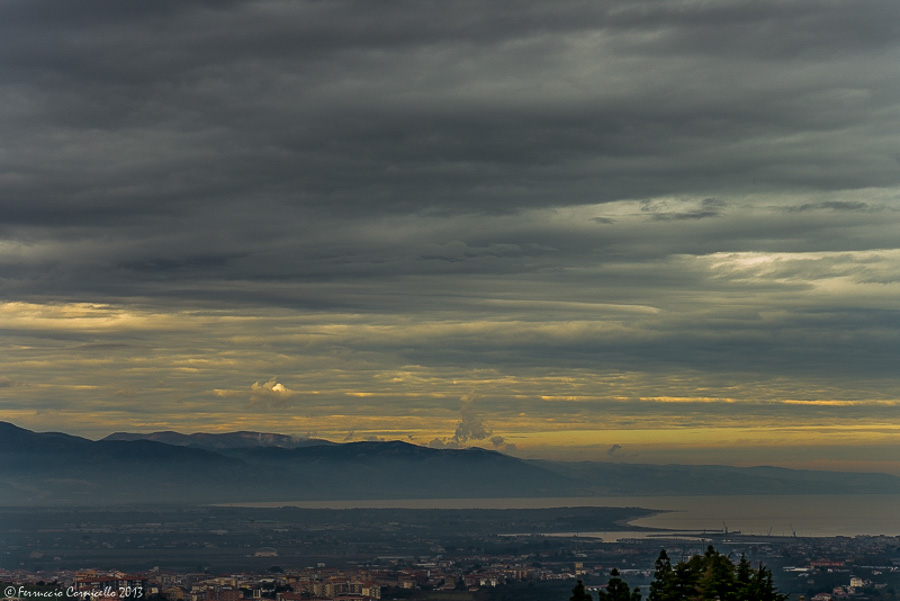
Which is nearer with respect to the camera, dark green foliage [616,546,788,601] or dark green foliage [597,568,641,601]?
dark green foliage [616,546,788,601]

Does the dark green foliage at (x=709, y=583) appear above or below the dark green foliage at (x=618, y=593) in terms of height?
above

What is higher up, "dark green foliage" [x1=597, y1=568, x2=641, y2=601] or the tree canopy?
the tree canopy

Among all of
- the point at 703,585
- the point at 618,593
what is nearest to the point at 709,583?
the point at 703,585

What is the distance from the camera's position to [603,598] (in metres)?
62.3

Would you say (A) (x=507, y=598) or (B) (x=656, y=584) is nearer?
(B) (x=656, y=584)

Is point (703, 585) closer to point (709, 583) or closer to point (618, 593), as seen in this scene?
point (709, 583)

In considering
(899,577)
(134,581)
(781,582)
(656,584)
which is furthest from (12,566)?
(656,584)

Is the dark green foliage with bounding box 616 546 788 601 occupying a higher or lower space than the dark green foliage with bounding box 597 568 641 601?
higher

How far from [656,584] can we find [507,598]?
3713 inches

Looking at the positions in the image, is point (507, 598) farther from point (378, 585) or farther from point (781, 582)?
point (781, 582)

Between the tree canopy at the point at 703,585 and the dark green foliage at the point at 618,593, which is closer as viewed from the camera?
the tree canopy at the point at 703,585

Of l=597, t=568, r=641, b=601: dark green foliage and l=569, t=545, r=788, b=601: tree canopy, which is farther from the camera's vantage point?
l=597, t=568, r=641, b=601: dark green foliage

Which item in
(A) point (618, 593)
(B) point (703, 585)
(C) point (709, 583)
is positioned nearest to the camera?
(C) point (709, 583)

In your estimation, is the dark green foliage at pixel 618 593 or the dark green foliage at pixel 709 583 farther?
the dark green foliage at pixel 618 593
